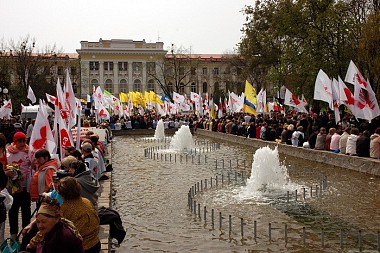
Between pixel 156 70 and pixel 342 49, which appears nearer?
pixel 342 49

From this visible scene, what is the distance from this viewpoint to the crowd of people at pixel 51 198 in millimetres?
4441

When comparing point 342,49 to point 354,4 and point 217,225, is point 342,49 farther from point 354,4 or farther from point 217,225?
point 217,225

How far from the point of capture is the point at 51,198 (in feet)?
15.6

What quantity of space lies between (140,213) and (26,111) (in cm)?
3199

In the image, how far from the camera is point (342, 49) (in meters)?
35.4

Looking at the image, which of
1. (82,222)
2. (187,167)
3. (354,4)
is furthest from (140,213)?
(354,4)

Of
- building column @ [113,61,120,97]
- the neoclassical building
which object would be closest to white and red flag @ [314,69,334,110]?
the neoclassical building

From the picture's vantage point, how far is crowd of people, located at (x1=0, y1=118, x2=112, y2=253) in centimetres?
444

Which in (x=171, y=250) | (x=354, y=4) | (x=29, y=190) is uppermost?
(x=354, y=4)

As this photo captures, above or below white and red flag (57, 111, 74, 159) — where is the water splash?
below

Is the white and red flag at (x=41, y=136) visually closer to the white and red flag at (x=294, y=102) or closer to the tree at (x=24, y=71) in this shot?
the white and red flag at (x=294, y=102)

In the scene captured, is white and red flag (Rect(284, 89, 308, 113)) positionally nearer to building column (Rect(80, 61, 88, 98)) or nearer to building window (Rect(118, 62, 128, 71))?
building column (Rect(80, 61, 88, 98))

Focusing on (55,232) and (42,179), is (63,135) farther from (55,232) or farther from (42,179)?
(55,232)

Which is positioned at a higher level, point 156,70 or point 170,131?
point 156,70
